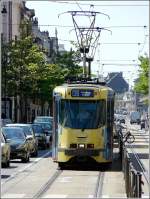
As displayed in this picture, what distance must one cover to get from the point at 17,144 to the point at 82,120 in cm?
613

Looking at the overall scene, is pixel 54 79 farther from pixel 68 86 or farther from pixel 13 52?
pixel 68 86

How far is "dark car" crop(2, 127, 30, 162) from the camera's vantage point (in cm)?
3312

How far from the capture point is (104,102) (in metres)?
28.1

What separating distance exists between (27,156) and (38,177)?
8.13 metres

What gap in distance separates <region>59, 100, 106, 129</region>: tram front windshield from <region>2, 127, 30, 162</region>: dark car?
483 centimetres

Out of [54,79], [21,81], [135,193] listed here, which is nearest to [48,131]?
[21,81]

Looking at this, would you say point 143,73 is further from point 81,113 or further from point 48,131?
point 81,113

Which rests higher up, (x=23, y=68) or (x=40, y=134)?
(x=23, y=68)

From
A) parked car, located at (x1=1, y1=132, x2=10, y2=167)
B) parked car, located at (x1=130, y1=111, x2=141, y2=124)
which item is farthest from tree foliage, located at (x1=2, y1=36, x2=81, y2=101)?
parked car, located at (x1=130, y1=111, x2=141, y2=124)

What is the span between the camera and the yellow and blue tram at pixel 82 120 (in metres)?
28.0

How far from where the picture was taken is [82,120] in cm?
2812

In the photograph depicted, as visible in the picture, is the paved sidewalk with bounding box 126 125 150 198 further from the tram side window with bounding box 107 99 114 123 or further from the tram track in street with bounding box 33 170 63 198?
the tram track in street with bounding box 33 170 63 198

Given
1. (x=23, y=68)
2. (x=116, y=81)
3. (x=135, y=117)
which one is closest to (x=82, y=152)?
(x=23, y=68)

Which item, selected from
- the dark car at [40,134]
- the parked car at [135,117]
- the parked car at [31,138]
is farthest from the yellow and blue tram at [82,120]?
the parked car at [135,117]
